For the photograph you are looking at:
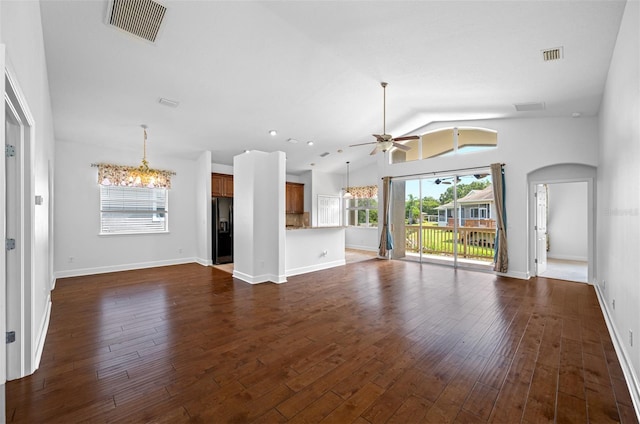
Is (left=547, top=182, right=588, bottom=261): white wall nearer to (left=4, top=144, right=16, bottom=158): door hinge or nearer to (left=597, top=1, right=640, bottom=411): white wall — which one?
(left=597, top=1, right=640, bottom=411): white wall

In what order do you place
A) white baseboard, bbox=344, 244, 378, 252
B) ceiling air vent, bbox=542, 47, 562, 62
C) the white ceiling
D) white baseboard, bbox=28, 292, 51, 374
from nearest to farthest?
white baseboard, bbox=28, 292, 51, 374
the white ceiling
ceiling air vent, bbox=542, 47, 562, 62
white baseboard, bbox=344, 244, 378, 252

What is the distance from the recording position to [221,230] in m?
7.13

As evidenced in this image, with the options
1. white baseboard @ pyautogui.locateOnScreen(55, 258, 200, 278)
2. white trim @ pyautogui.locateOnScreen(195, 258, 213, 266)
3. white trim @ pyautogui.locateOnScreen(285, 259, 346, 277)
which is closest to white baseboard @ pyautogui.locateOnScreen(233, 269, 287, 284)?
white trim @ pyautogui.locateOnScreen(285, 259, 346, 277)

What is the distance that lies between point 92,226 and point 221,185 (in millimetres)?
2844

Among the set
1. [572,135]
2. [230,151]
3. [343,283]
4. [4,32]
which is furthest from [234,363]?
[572,135]

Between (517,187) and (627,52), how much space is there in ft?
11.9

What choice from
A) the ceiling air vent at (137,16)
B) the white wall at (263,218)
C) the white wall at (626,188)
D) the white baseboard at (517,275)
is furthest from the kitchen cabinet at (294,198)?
the white wall at (626,188)

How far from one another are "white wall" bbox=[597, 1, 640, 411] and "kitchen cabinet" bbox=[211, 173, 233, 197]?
286 inches

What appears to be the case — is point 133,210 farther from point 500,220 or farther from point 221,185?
point 500,220

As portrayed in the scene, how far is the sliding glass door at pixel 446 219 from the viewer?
6715 mm

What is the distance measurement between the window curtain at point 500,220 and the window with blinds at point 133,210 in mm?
7476

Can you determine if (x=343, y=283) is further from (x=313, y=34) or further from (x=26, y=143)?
(x=26, y=143)

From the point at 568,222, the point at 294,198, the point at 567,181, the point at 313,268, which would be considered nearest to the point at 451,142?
the point at 567,181

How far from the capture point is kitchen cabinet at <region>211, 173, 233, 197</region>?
7395 mm
